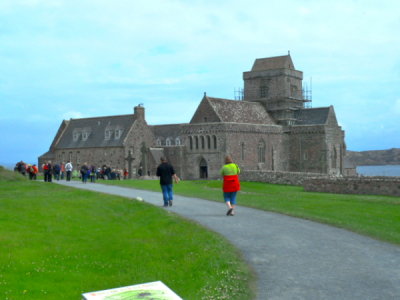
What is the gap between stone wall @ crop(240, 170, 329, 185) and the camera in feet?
152

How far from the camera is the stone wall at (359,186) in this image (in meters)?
33.8

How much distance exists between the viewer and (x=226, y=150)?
59906mm

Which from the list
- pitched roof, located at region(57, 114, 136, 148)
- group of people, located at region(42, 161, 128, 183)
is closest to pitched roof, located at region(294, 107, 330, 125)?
pitched roof, located at region(57, 114, 136, 148)

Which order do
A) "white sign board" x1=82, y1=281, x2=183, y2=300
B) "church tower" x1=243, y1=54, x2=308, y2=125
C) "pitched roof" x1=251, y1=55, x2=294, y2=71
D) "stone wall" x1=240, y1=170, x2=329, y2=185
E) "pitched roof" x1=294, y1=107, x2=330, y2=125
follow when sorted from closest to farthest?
"white sign board" x1=82, y1=281, x2=183, y2=300 < "stone wall" x1=240, y1=170, x2=329, y2=185 < "pitched roof" x1=294, y1=107, x2=330, y2=125 < "church tower" x1=243, y1=54, x2=308, y2=125 < "pitched roof" x1=251, y1=55, x2=294, y2=71

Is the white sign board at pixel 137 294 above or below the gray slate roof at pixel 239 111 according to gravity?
below

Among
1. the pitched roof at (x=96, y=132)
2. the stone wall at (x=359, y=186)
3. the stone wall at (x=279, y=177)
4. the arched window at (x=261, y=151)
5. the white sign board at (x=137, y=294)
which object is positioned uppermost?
the pitched roof at (x=96, y=132)

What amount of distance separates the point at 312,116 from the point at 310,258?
61.8 m

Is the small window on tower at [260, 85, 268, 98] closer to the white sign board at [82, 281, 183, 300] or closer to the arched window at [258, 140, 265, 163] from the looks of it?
the arched window at [258, 140, 265, 163]

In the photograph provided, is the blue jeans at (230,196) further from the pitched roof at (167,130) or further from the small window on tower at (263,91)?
the pitched roof at (167,130)

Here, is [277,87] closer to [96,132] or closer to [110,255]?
[96,132]

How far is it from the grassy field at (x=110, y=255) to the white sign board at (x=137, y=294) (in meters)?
2.39

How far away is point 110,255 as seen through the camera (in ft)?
41.5

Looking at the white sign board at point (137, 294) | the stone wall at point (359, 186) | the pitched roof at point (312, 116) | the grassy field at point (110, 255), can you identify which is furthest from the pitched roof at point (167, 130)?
the white sign board at point (137, 294)

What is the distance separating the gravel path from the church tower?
56.1 meters
